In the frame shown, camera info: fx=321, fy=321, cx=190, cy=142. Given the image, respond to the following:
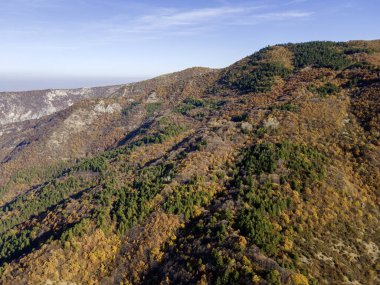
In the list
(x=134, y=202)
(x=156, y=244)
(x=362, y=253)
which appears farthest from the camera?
(x=134, y=202)

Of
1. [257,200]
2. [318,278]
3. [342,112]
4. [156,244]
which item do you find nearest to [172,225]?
[156,244]

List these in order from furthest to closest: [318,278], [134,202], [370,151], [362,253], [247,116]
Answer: [247,116], [370,151], [134,202], [362,253], [318,278]

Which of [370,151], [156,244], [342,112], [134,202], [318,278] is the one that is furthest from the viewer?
[342,112]

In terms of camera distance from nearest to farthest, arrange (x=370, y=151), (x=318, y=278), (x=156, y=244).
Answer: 1. (x=318, y=278)
2. (x=156, y=244)
3. (x=370, y=151)

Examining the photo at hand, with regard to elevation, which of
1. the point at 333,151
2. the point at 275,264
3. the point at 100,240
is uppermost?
the point at 333,151

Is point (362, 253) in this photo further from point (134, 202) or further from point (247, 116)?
point (247, 116)

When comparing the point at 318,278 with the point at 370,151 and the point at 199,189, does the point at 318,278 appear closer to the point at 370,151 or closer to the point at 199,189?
the point at 199,189

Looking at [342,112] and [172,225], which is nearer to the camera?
[172,225]

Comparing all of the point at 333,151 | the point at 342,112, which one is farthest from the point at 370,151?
the point at 342,112

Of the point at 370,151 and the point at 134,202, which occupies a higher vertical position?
the point at 370,151
